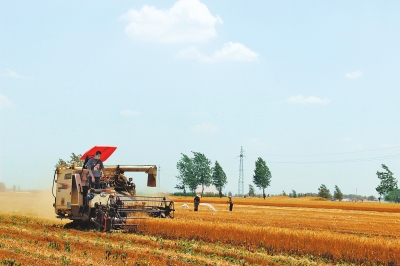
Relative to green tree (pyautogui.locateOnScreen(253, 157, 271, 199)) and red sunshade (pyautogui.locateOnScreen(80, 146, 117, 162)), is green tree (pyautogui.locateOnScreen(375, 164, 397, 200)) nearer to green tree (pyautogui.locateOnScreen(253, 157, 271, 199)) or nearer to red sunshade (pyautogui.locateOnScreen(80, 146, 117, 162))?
green tree (pyautogui.locateOnScreen(253, 157, 271, 199))

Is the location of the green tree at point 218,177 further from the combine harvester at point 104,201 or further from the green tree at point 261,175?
the combine harvester at point 104,201

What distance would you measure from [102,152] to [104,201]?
9.03ft

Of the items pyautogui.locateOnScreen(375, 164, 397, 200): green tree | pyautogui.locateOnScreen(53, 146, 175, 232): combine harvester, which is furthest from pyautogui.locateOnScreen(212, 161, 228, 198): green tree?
pyautogui.locateOnScreen(53, 146, 175, 232): combine harvester

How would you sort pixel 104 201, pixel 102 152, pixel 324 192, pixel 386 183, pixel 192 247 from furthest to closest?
pixel 324 192
pixel 386 183
pixel 102 152
pixel 104 201
pixel 192 247

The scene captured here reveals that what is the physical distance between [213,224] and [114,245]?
442 centimetres

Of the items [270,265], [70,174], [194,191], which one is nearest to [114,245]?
[270,265]

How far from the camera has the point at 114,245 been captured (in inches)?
599

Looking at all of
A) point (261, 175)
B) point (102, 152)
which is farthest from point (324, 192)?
point (102, 152)

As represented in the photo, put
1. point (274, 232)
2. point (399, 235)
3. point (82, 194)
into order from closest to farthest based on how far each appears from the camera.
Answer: point (274, 232)
point (82, 194)
point (399, 235)

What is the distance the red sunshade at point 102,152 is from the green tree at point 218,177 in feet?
316

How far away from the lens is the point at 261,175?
368ft

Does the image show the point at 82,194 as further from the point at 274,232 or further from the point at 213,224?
the point at 274,232

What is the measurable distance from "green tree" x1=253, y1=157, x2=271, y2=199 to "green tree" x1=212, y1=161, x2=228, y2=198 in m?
8.97

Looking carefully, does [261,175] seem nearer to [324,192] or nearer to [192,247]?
[324,192]
